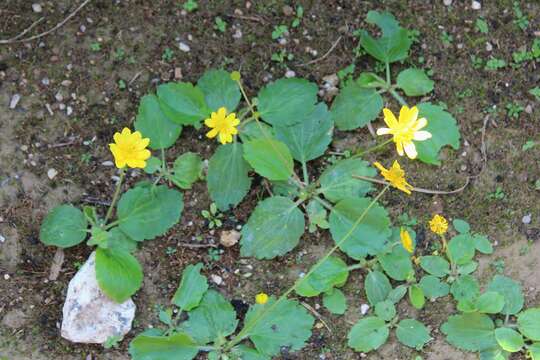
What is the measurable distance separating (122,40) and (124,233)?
80 cm

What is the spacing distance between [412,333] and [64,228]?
1.47m

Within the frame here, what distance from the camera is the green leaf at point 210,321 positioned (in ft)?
9.50

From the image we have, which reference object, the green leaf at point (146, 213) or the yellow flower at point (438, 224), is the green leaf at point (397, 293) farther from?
the green leaf at point (146, 213)

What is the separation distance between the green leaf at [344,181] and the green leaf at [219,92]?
478 millimetres

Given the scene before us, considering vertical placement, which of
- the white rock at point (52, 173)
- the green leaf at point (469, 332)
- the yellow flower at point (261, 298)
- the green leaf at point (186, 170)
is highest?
the green leaf at point (186, 170)

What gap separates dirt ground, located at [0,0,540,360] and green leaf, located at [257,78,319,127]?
10 centimetres

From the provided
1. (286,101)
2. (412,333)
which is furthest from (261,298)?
(286,101)

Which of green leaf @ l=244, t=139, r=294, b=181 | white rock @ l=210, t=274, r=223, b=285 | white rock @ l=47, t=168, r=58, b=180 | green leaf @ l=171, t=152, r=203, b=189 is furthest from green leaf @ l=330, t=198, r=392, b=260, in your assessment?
white rock @ l=47, t=168, r=58, b=180

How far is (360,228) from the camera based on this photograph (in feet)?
9.56

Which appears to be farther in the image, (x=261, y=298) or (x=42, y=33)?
(x=42, y=33)

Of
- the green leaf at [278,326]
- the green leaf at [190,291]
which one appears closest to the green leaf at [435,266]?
the green leaf at [278,326]

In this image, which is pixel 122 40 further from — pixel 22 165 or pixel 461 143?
pixel 461 143

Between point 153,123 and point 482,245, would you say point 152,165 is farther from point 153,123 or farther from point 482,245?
point 482,245

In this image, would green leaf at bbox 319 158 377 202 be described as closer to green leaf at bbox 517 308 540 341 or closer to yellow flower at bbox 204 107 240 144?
yellow flower at bbox 204 107 240 144
